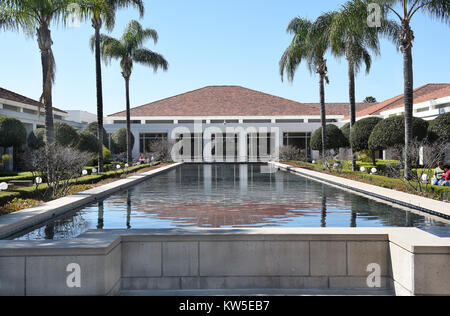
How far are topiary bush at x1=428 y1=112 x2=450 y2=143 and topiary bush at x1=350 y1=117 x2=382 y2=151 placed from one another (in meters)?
3.66

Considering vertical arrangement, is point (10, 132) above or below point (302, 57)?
below

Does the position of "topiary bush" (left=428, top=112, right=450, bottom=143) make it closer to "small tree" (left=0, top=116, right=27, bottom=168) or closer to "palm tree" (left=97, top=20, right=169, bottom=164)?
"palm tree" (left=97, top=20, right=169, bottom=164)

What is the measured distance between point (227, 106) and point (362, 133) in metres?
27.2

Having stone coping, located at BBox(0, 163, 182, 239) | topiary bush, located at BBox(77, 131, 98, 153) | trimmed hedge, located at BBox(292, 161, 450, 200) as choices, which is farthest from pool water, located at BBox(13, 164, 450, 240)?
Answer: topiary bush, located at BBox(77, 131, 98, 153)

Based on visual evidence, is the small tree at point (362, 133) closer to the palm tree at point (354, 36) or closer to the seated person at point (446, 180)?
the palm tree at point (354, 36)

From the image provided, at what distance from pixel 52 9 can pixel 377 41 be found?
51.6ft

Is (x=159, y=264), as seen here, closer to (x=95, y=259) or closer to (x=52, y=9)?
(x=95, y=259)

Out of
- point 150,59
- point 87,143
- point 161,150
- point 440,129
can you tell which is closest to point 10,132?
point 87,143

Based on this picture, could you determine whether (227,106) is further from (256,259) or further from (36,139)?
(256,259)

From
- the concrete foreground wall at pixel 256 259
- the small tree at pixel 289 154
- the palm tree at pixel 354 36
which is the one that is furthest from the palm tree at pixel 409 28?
the small tree at pixel 289 154

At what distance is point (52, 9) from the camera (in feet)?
54.2

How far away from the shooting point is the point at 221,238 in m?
6.00

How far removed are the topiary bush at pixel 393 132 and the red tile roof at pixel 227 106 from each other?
27321 mm
